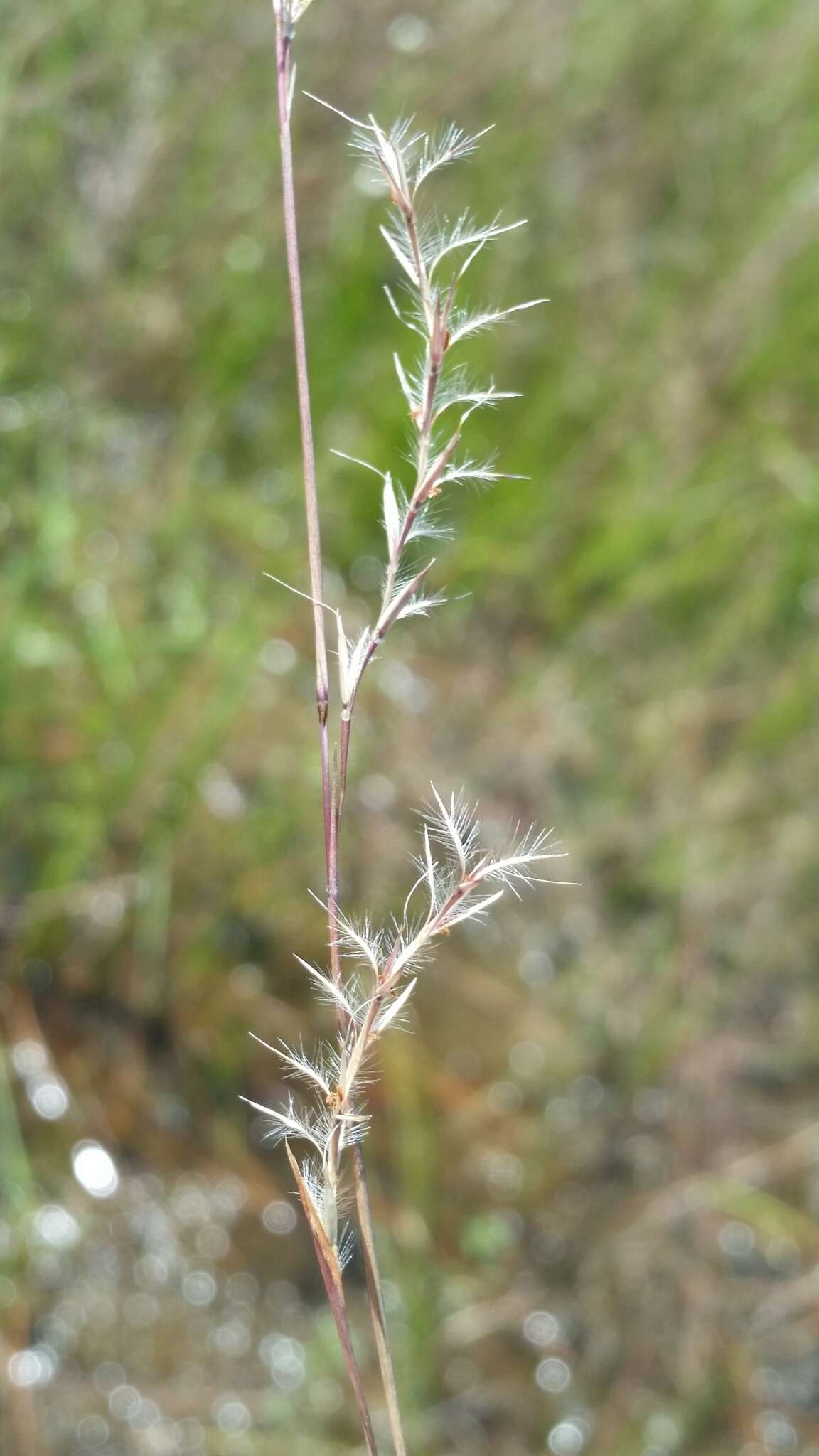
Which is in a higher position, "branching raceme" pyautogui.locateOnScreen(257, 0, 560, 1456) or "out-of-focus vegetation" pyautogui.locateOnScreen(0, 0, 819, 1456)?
"branching raceme" pyautogui.locateOnScreen(257, 0, 560, 1456)

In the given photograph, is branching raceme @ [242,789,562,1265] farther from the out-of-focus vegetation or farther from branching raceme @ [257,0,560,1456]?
the out-of-focus vegetation

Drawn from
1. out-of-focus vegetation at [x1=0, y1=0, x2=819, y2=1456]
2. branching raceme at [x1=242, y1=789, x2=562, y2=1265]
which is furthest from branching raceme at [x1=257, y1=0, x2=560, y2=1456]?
out-of-focus vegetation at [x1=0, y1=0, x2=819, y2=1456]

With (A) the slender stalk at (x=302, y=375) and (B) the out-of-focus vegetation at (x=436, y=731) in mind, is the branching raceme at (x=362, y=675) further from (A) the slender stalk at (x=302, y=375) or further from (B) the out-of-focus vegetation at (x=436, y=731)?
(B) the out-of-focus vegetation at (x=436, y=731)

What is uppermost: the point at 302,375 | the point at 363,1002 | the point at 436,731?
the point at 302,375

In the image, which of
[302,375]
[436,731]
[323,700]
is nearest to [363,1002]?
[323,700]

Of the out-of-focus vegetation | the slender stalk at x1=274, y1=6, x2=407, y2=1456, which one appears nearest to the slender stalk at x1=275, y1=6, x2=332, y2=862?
the slender stalk at x1=274, y1=6, x2=407, y2=1456

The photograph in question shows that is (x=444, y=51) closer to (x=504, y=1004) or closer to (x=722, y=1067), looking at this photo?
(x=504, y=1004)

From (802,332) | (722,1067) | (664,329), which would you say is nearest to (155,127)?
(664,329)

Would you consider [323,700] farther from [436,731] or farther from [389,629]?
[436,731]

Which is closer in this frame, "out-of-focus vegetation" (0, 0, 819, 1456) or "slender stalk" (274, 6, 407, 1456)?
"slender stalk" (274, 6, 407, 1456)
